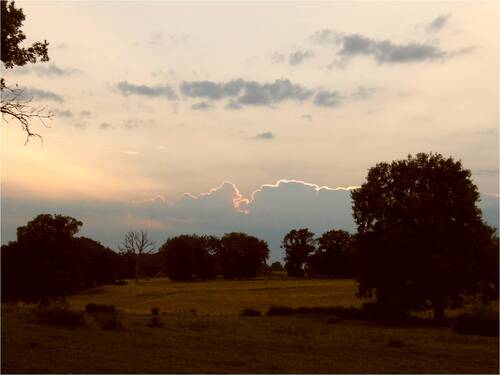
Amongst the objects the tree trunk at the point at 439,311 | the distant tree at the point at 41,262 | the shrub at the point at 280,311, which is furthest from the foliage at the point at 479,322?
the distant tree at the point at 41,262

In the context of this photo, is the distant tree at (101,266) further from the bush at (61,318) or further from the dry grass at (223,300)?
the bush at (61,318)

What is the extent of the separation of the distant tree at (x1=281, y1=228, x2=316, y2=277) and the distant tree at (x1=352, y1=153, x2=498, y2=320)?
106m

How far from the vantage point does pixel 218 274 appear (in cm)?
15138

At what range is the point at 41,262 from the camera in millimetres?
51781

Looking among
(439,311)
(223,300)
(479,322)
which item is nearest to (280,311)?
(439,311)

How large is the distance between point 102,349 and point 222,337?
306 inches

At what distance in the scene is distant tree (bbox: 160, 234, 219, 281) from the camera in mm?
146875

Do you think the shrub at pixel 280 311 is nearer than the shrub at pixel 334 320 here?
No

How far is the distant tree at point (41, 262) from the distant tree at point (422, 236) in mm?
27369

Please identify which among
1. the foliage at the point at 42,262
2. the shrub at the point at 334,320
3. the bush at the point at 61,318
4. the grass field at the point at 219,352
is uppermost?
the foliage at the point at 42,262

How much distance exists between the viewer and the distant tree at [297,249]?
5994 inches

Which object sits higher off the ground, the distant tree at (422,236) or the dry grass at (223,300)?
the distant tree at (422,236)

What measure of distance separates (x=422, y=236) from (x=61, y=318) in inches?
1093

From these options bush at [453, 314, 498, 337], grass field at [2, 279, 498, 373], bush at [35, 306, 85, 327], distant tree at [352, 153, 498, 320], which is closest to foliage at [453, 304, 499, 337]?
bush at [453, 314, 498, 337]
